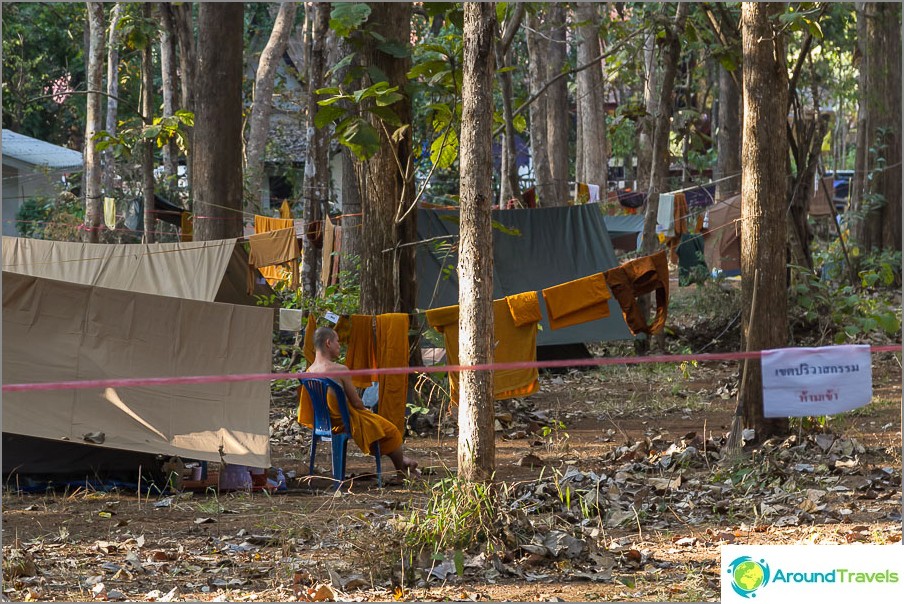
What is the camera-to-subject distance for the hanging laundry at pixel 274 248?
1101 cm

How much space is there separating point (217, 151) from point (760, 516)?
785 cm

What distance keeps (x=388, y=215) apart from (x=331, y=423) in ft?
7.33

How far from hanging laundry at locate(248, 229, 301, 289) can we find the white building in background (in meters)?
12.4

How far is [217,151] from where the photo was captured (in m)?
11.4

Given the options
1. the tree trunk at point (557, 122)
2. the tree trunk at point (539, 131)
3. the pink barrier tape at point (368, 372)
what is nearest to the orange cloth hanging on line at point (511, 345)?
the pink barrier tape at point (368, 372)

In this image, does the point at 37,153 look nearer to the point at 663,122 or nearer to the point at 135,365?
the point at 663,122

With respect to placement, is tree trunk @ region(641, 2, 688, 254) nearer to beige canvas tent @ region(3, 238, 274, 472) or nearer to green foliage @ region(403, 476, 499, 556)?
beige canvas tent @ region(3, 238, 274, 472)

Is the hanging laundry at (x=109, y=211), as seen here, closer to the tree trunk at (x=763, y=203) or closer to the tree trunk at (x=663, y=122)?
the tree trunk at (x=663, y=122)

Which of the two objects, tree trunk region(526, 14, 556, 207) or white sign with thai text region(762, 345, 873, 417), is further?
tree trunk region(526, 14, 556, 207)

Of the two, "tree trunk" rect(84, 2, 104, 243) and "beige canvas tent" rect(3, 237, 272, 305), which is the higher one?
"tree trunk" rect(84, 2, 104, 243)

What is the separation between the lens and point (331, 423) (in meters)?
6.21

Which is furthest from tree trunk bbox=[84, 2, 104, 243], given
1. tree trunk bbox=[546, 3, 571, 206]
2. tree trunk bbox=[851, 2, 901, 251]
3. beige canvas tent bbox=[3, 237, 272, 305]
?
tree trunk bbox=[851, 2, 901, 251]

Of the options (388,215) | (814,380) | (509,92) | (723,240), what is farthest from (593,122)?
(814,380)

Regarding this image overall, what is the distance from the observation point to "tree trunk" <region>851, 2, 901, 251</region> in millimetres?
16531
